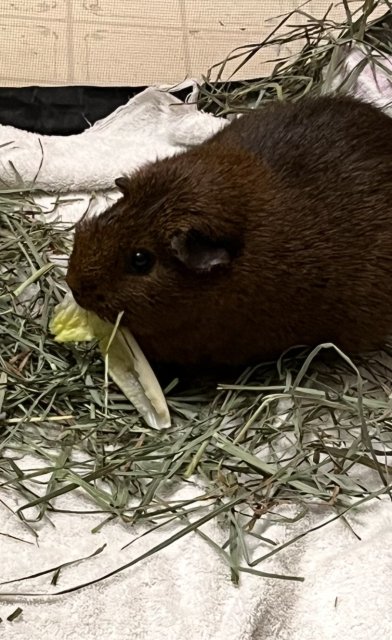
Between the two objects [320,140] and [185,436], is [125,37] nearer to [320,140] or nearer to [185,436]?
[320,140]

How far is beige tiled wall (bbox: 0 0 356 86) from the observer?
2.64 meters

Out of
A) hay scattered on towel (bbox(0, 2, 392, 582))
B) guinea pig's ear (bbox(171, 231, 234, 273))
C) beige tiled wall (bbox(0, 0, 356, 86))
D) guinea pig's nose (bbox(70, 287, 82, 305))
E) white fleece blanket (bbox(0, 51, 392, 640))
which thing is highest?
beige tiled wall (bbox(0, 0, 356, 86))

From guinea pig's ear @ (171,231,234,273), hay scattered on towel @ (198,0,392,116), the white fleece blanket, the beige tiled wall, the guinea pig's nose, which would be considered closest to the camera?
the white fleece blanket

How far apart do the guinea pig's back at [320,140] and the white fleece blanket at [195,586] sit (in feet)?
2.05

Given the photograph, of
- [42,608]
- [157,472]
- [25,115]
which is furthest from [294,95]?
[42,608]

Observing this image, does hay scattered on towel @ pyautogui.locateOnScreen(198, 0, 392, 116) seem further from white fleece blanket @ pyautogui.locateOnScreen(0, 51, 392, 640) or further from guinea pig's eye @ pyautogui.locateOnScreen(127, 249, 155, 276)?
white fleece blanket @ pyautogui.locateOnScreen(0, 51, 392, 640)

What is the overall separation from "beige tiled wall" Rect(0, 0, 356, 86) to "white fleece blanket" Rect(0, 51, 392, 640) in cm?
133

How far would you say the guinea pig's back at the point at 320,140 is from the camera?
179 cm

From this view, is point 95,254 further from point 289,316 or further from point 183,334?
point 289,316

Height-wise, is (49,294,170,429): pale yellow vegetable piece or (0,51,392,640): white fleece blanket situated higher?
(49,294,170,429): pale yellow vegetable piece

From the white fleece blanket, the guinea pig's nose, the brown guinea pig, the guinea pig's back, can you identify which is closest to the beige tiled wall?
the guinea pig's back

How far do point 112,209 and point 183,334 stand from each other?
0.92ft

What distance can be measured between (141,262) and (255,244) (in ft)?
0.69

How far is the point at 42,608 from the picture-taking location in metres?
1.50
